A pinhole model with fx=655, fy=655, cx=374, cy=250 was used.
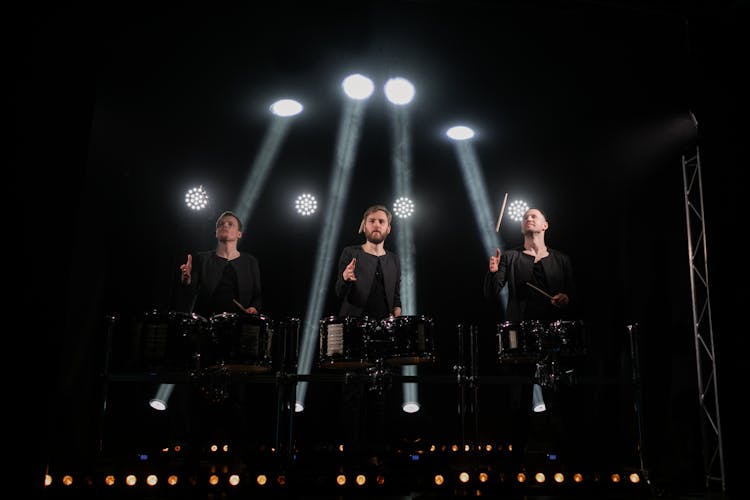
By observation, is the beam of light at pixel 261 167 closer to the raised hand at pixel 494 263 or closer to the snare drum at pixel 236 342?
the snare drum at pixel 236 342

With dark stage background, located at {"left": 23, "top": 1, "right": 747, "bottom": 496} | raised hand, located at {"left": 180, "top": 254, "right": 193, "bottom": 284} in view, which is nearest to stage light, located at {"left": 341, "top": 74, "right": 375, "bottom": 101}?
dark stage background, located at {"left": 23, "top": 1, "right": 747, "bottom": 496}

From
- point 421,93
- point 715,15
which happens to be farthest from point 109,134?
point 715,15

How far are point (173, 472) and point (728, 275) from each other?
3.09 meters

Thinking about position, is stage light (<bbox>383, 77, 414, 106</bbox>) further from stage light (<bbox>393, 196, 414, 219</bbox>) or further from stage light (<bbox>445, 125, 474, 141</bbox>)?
stage light (<bbox>393, 196, 414, 219</bbox>)

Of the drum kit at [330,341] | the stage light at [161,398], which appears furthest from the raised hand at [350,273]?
the stage light at [161,398]

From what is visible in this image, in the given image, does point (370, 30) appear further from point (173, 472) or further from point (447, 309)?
point (173, 472)

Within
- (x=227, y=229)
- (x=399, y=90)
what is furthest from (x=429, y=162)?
(x=227, y=229)

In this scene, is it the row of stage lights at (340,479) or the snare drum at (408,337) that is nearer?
the row of stage lights at (340,479)

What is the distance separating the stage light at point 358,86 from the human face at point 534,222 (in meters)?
2.06

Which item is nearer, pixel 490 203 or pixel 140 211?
pixel 140 211

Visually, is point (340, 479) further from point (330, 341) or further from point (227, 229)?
point (227, 229)

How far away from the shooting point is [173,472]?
12.5 feet

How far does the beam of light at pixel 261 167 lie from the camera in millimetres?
7000

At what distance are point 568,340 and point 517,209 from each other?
2.41 metres
